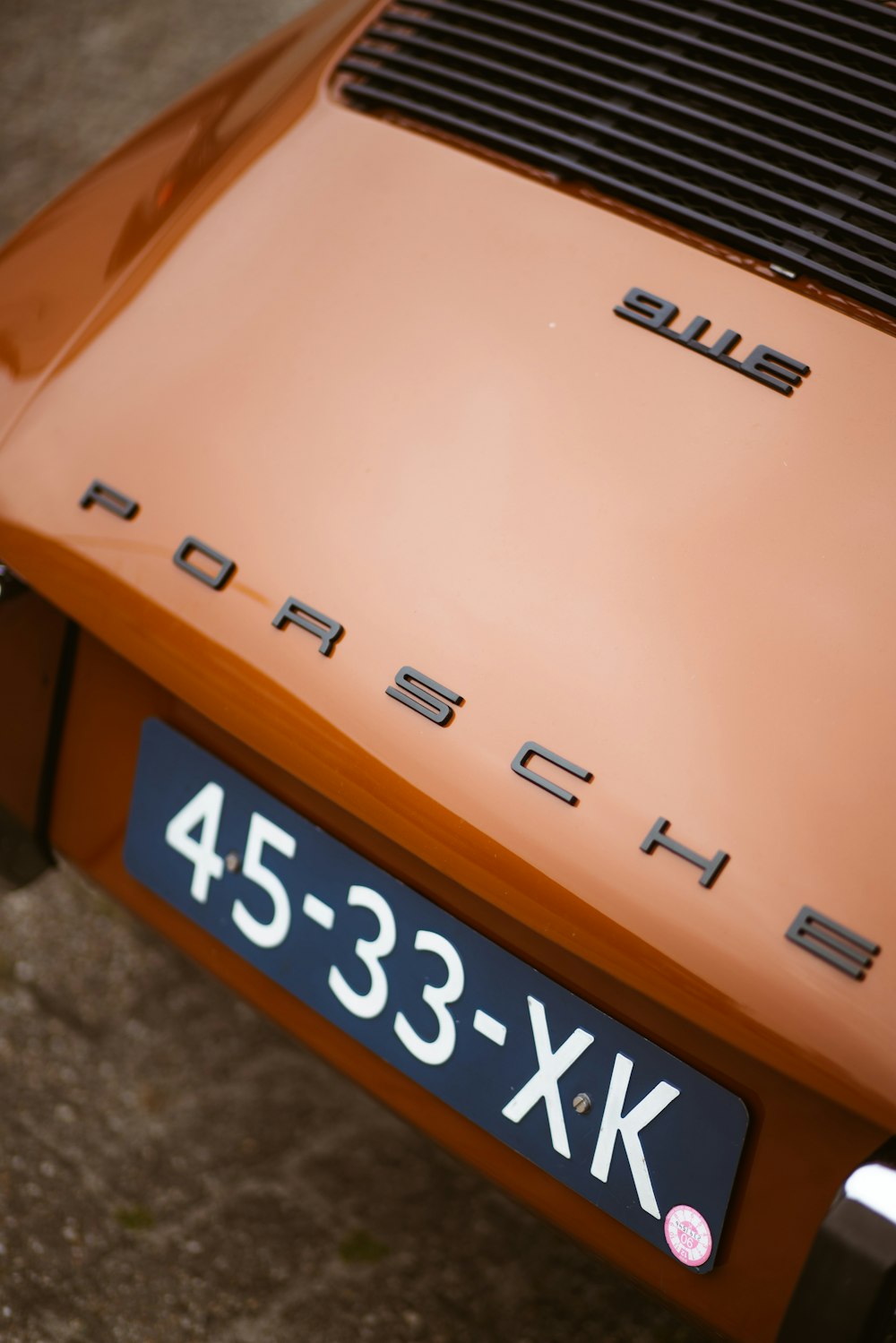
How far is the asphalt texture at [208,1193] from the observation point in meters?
1.83

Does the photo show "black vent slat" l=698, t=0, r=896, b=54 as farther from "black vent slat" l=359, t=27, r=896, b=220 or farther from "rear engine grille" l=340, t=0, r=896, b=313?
"black vent slat" l=359, t=27, r=896, b=220

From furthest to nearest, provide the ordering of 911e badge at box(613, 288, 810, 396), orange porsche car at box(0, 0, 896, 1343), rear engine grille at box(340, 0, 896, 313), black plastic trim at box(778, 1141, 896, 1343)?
rear engine grille at box(340, 0, 896, 313) < 911e badge at box(613, 288, 810, 396) < orange porsche car at box(0, 0, 896, 1343) < black plastic trim at box(778, 1141, 896, 1343)

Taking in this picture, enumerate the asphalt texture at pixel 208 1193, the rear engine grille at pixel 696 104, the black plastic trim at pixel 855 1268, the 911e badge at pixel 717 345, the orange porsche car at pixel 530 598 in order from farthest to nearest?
1. the asphalt texture at pixel 208 1193
2. the rear engine grille at pixel 696 104
3. the 911e badge at pixel 717 345
4. the orange porsche car at pixel 530 598
5. the black plastic trim at pixel 855 1268

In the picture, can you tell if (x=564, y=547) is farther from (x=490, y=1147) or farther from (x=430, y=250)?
(x=490, y=1147)

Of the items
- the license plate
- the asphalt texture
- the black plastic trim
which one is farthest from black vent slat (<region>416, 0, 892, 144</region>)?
the asphalt texture

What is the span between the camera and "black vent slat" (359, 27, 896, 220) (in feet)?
4.88

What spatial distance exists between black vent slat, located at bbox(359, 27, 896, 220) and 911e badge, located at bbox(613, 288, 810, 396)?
0.22 m

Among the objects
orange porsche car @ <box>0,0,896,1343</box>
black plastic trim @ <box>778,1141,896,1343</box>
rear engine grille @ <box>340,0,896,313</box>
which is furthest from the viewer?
rear engine grille @ <box>340,0,896,313</box>

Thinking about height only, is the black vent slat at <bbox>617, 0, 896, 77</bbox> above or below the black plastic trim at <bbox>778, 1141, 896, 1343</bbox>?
above

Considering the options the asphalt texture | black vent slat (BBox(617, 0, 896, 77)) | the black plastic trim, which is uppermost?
black vent slat (BBox(617, 0, 896, 77))

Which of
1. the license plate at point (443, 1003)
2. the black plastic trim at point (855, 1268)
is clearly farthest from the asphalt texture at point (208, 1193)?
the black plastic trim at point (855, 1268)

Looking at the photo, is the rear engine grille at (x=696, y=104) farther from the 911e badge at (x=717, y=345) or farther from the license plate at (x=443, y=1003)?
the license plate at (x=443, y=1003)

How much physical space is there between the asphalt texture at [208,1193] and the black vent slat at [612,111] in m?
1.22

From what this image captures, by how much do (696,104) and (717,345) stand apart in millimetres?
408
